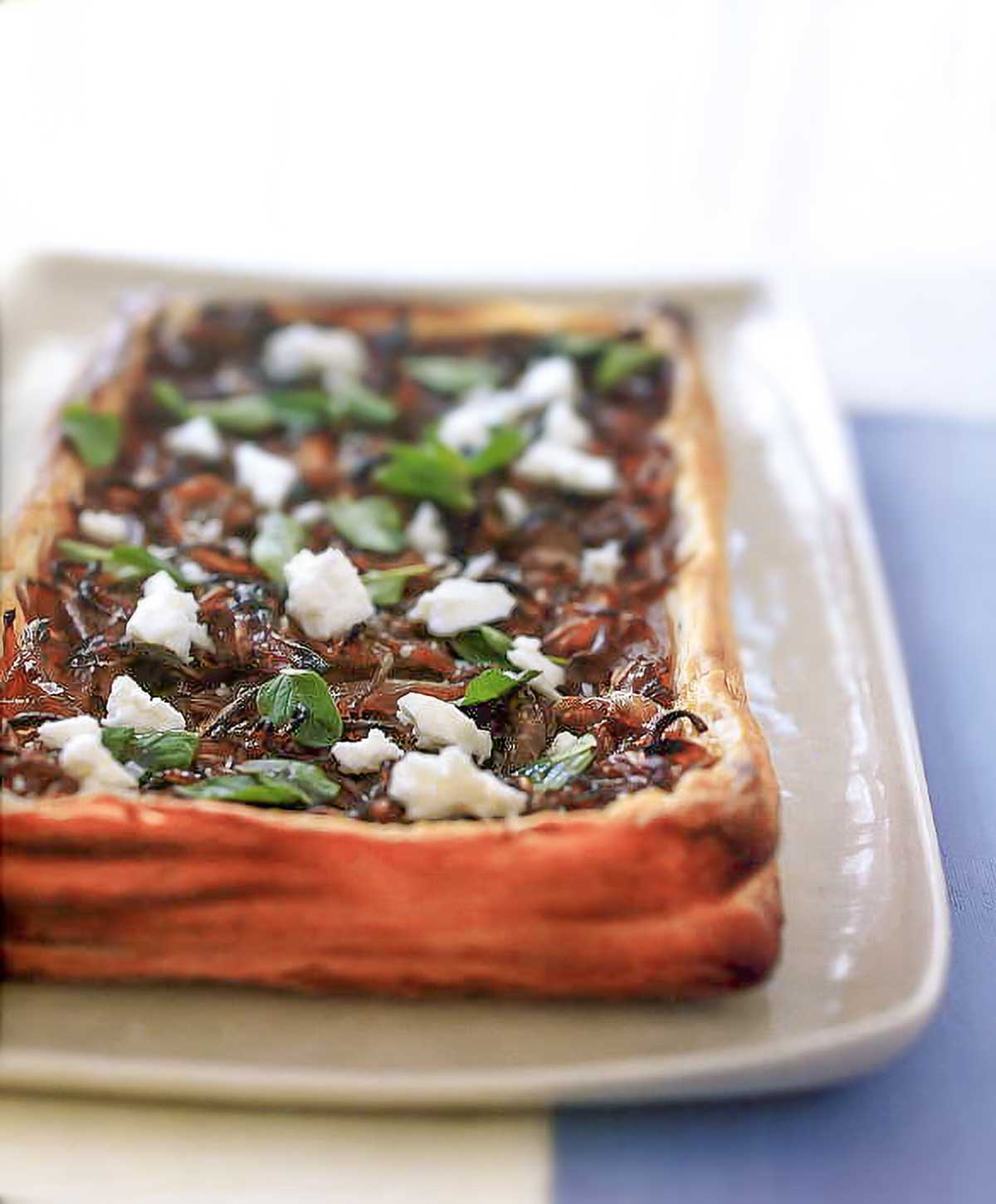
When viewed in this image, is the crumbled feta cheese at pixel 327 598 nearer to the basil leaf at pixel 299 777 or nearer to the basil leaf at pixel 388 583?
the basil leaf at pixel 388 583

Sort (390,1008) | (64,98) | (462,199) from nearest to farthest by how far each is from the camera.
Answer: (390,1008) → (64,98) → (462,199)

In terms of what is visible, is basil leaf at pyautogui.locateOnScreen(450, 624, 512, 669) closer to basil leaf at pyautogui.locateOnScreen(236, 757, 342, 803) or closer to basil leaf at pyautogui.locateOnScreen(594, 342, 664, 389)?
basil leaf at pyautogui.locateOnScreen(236, 757, 342, 803)

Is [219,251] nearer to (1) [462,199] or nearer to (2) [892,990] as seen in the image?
(1) [462,199]

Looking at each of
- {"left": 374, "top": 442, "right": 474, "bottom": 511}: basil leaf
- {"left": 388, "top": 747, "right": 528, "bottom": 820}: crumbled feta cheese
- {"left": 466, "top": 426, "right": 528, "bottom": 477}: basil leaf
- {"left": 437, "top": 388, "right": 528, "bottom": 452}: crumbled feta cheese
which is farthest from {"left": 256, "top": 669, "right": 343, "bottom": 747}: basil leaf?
{"left": 437, "top": 388, "right": 528, "bottom": 452}: crumbled feta cheese

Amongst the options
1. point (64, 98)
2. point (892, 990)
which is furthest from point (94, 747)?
point (64, 98)

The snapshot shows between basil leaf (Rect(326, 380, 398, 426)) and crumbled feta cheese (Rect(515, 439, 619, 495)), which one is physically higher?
basil leaf (Rect(326, 380, 398, 426))

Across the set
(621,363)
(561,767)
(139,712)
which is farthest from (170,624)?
(621,363)
